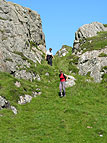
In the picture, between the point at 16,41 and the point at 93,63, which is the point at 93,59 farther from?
the point at 16,41

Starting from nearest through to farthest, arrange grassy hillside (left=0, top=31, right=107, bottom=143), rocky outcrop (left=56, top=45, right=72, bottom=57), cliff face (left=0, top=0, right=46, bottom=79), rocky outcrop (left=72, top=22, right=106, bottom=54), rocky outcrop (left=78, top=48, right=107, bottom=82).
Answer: grassy hillside (left=0, top=31, right=107, bottom=143) < cliff face (left=0, top=0, right=46, bottom=79) < rocky outcrop (left=78, top=48, right=107, bottom=82) < rocky outcrop (left=72, top=22, right=106, bottom=54) < rocky outcrop (left=56, top=45, right=72, bottom=57)

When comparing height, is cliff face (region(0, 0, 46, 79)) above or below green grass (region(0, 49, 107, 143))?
above

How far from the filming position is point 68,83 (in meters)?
30.7

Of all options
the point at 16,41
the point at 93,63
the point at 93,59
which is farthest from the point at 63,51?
the point at 16,41

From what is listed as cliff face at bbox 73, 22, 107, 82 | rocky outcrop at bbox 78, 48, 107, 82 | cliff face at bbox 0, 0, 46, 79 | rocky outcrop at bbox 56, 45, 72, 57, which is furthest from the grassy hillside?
rocky outcrop at bbox 56, 45, 72, 57

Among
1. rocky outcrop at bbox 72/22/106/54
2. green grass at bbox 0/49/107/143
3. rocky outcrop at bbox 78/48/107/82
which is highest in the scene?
rocky outcrop at bbox 72/22/106/54

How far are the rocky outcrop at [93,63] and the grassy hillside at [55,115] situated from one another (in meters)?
4.47

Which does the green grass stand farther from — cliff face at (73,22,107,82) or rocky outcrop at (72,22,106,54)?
rocky outcrop at (72,22,106,54)

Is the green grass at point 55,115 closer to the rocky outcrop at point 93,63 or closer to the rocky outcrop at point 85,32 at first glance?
the rocky outcrop at point 93,63

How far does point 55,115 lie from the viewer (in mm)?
20547

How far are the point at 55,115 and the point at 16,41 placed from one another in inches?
909

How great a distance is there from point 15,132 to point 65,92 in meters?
12.7

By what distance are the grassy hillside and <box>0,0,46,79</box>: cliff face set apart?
3.76m

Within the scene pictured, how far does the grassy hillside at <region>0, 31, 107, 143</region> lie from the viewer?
15.7 metres
